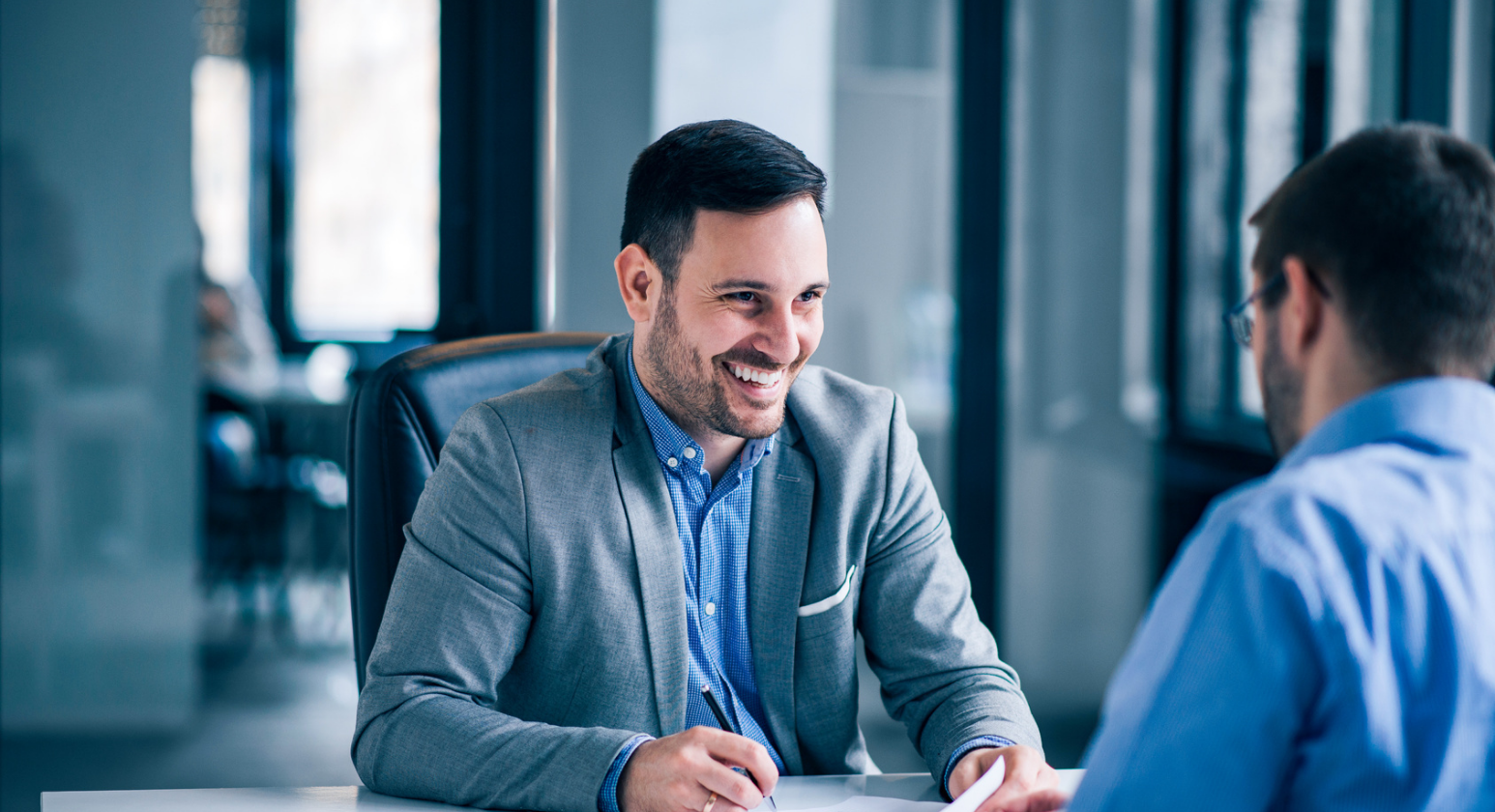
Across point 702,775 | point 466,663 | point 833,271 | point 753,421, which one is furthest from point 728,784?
point 833,271

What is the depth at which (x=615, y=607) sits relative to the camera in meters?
1.21

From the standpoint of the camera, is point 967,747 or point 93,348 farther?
point 93,348

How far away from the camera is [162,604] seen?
309 cm

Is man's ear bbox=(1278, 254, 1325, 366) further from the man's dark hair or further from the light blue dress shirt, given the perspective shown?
the light blue dress shirt

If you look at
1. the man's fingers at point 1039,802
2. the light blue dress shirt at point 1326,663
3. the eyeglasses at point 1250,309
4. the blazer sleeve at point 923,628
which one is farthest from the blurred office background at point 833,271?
the light blue dress shirt at point 1326,663

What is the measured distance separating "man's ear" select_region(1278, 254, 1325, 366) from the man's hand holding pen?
1.74 feet

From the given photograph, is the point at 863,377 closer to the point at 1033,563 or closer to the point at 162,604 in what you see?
the point at 1033,563

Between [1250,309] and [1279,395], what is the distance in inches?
3.3

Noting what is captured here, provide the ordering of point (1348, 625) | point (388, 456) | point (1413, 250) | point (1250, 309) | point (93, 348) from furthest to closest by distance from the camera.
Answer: point (93, 348), point (388, 456), point (1250, 309), point (1413, 250), point (1348, 625)

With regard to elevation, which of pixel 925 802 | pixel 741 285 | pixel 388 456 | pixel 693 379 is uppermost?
pixel 741 285

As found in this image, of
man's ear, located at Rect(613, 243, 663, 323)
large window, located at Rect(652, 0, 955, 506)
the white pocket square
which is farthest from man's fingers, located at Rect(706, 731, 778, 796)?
large window, located at Rect(652, 0, 955, 506)

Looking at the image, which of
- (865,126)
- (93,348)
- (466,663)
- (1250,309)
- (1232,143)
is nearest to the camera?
(1250,309)

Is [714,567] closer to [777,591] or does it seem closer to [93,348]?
[777,591]

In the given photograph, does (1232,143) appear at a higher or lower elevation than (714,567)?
higher
